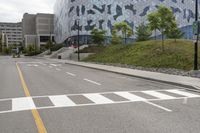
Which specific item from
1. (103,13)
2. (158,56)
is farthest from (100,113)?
(103,13)

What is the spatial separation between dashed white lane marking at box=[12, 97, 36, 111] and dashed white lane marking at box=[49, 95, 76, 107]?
77 centimetres

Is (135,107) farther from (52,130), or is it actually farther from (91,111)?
(52,130)

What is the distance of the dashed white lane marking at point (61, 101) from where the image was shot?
31.3ft

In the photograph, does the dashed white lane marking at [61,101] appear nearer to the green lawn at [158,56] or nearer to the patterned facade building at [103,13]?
the green lawn at [158,56]

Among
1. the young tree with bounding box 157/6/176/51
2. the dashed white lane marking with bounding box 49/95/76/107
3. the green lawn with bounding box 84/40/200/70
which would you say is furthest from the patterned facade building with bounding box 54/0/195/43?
the dashed white lane marking with bounding box 49/95/76/107

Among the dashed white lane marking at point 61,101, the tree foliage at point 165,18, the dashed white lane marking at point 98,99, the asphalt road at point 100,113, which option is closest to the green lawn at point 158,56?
the tree foliage at point 165,18

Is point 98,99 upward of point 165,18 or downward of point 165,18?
downward

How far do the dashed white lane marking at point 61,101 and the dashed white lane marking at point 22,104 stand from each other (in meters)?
0.77

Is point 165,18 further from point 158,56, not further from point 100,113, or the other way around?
point 100,113

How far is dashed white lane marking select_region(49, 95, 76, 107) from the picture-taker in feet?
31.3

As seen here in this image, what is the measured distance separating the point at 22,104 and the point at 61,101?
136 cm

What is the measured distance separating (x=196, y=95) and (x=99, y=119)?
5726 mm

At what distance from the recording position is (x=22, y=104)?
9617 millimetres

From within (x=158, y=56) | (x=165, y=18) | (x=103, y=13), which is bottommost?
(x=158, y=56)
